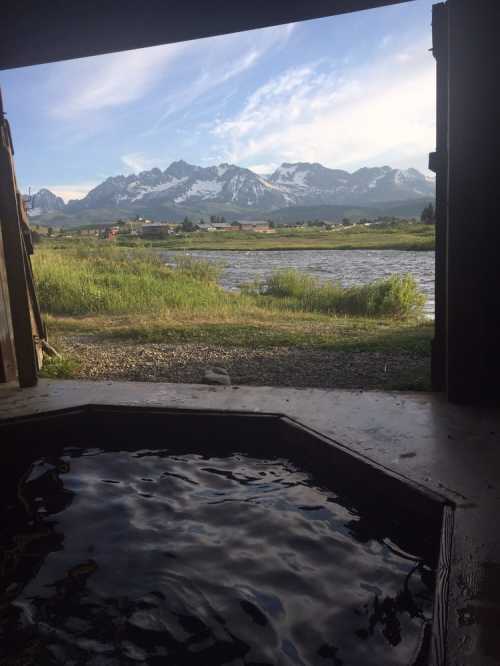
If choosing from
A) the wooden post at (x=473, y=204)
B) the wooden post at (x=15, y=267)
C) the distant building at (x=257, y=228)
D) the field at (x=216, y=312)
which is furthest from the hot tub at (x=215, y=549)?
the distant building at (x=257, y=228)

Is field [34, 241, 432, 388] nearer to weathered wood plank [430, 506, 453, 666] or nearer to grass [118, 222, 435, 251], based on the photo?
weathered wood plank [430, 506, 453, 666]

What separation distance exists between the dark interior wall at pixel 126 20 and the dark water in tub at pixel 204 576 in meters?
3.58

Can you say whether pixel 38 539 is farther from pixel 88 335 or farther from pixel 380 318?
pixel 380 318

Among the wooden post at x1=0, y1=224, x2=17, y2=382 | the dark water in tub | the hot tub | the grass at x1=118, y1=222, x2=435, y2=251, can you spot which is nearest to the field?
the wooden post at x1=0, y1=224, x2=17, y2=382

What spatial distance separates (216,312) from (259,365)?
468 centimetres

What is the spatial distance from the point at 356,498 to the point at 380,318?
915cm

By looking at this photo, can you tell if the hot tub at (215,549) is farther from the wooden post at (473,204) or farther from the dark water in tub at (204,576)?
the wooden post at (473,204)

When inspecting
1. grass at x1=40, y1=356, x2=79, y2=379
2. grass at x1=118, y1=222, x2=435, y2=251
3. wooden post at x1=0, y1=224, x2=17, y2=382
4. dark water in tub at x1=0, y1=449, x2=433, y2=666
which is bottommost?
grass at x1=118, y1=222, x2=435, y2=251

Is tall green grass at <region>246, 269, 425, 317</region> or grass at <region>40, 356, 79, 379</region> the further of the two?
tall green grass at <region>246, 269, 425, 317</region>

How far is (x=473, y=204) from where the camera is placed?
156 inches

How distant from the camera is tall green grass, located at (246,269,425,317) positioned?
12.5 meters

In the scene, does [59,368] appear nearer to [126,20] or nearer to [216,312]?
[126,20]

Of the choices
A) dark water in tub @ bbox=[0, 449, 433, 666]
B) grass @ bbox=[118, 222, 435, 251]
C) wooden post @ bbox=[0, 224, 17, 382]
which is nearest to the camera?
dark water in tub @ bbox=[0, 449, 433, 666]

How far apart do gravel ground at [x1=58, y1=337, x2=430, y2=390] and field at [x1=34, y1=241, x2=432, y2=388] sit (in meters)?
0.15
